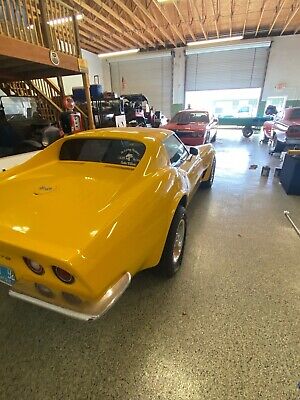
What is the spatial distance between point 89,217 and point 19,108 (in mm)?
5459

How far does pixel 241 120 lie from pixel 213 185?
7748mm

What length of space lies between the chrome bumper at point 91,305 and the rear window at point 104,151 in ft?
3.83

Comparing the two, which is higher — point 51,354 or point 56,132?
point 56,132

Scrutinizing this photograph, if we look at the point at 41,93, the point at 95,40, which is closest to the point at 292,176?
the point at 41,93

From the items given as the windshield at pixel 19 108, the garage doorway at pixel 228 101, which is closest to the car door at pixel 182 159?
the windshield at pixel 19 108

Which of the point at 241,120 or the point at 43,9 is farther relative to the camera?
the point at 241,120

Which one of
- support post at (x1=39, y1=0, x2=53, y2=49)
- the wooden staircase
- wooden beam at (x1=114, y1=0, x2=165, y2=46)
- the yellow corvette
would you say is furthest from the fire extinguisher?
wooden beam at (x1=114, y1=0, x2=165, y2=46)

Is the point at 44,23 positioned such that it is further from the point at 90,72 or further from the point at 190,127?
the point at 90,72

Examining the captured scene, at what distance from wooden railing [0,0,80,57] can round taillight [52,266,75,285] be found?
3723 millimetres

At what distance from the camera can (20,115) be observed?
544cm

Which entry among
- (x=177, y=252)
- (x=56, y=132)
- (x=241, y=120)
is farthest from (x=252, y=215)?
(x=241, y=120)

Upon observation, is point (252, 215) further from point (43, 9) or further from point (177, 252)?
point (43, 9)

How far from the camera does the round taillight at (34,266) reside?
1226 mm

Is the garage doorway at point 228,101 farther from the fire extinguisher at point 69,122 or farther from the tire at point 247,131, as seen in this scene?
the fire extinguisher at point 69,122
